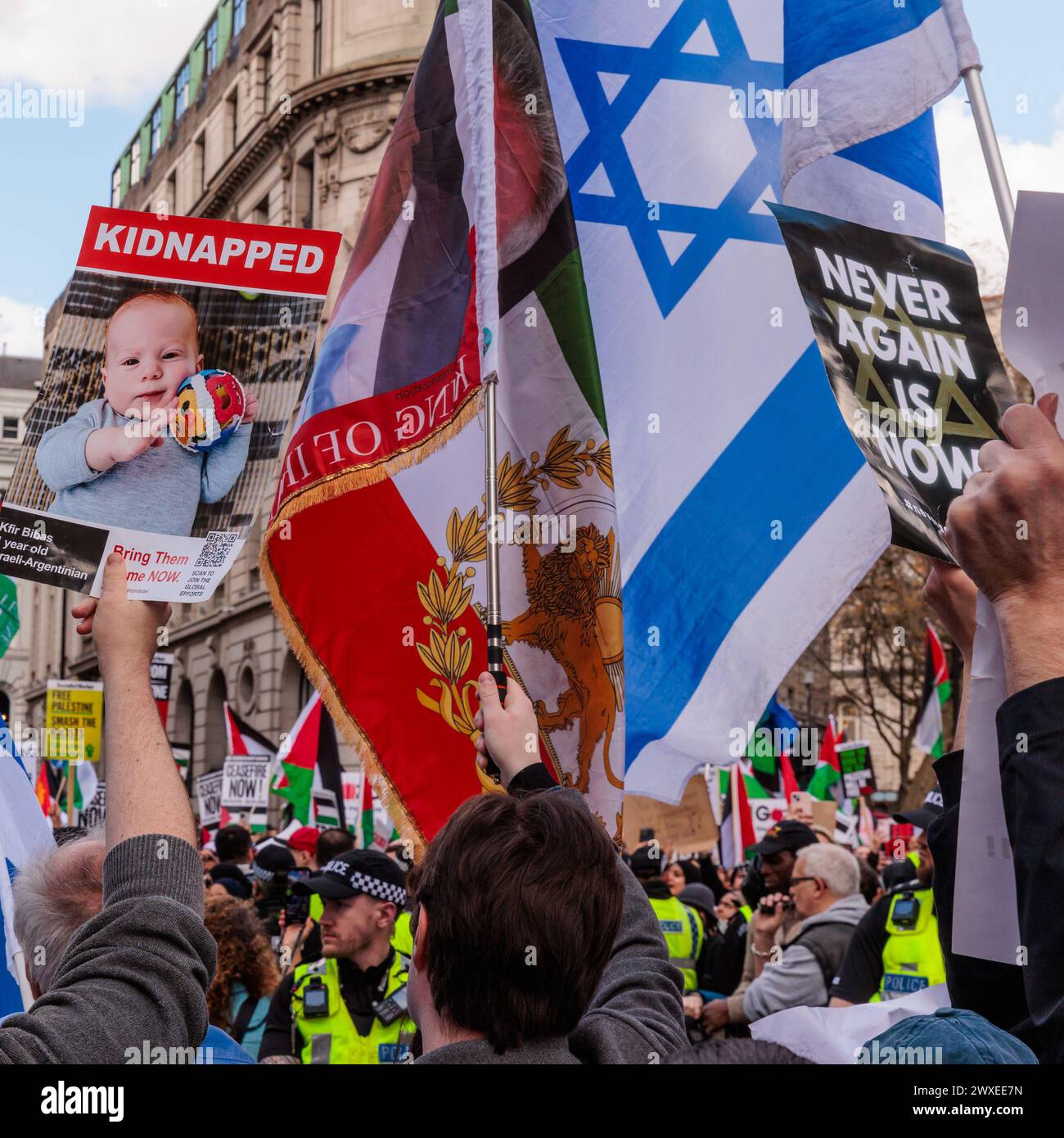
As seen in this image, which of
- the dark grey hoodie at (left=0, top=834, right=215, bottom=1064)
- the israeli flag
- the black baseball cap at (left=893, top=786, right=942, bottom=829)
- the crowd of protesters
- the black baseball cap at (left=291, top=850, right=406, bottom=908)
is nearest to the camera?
the crowd of protesters

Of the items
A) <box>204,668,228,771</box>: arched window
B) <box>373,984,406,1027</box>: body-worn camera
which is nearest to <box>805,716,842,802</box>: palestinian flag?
<box>373,984,406,1027</box>: body-worn camera

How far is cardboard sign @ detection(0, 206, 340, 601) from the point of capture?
8.59 feet

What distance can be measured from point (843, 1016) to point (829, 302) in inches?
57.1

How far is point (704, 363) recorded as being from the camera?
15.8 feet

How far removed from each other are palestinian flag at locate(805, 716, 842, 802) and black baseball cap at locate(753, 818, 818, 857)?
843 centimetres

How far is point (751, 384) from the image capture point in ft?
15.8

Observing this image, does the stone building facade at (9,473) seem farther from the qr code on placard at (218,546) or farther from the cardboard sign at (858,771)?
the qr code on placard at (218,546)

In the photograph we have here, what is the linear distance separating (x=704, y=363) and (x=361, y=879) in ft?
7.56

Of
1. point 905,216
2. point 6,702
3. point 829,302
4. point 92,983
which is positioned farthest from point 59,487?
point 6,702

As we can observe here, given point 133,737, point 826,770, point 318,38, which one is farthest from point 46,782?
point 318,38

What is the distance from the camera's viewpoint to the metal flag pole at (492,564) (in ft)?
11.0

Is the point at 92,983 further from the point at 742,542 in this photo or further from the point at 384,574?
the point at 742,542

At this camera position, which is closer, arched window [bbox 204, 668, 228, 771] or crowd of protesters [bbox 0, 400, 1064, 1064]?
crowd of protesters [bbox 0, 400, 1064, 1064]

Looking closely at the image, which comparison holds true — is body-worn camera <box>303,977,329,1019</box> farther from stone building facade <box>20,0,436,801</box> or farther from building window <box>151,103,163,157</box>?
building window <box>151,103,163,157</box>
